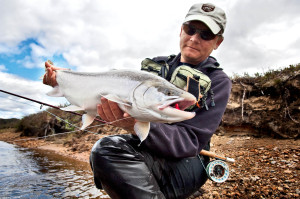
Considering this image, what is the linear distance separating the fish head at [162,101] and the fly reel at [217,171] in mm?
1360

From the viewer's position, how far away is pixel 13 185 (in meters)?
4.53

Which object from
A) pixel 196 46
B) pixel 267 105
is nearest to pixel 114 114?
pixel 196 46

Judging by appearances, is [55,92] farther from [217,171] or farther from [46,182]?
[46,182]

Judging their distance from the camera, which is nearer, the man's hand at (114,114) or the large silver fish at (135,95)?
the large silver fish at (135,95)

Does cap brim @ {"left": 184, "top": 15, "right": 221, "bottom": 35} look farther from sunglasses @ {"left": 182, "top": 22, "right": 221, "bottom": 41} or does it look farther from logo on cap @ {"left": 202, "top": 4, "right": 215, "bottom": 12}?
logo on cap @ {"left": 202, "top": 4, "right": 215, "bottom": 12}

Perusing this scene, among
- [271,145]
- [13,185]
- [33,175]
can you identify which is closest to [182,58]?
[271,145]

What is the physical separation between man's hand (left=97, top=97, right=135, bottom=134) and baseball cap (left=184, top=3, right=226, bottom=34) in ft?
5.92

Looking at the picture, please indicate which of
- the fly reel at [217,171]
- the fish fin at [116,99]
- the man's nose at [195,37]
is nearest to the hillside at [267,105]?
the fly reel at [217,171]

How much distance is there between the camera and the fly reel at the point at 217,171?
2727 mm

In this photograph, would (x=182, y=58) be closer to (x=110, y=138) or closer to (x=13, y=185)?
(x=110, y=138)

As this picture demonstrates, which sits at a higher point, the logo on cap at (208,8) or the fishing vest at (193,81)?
the logo on cap at (208,8)

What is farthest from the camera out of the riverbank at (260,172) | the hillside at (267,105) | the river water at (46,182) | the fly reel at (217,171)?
the hillside at (267,105)

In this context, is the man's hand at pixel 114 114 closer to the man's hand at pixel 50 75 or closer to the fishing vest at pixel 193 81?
the fishing vest at pixel 193 81

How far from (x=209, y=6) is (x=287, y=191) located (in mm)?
3178
